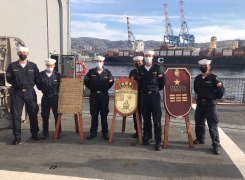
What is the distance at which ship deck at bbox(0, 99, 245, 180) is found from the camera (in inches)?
130

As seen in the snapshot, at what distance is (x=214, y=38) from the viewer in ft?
228

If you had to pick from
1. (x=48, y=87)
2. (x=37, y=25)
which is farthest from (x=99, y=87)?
(x=37, y=25)

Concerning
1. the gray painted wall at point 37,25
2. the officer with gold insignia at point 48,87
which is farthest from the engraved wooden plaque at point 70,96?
the gray painted wall at point 37,25

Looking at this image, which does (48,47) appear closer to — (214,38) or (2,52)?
(2,52)

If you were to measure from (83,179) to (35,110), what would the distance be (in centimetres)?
219

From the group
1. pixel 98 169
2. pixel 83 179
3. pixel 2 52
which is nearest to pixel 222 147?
pixel 98 169

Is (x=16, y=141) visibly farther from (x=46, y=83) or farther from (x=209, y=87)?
(x=209, y=87)

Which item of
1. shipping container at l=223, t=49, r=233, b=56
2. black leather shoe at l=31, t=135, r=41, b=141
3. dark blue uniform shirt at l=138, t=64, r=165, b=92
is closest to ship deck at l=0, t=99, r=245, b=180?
black leather shoe at l=31, t=135, r=41, b=141

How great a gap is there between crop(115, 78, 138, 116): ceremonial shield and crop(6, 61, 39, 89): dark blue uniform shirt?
180 cm

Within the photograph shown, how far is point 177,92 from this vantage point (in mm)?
4438

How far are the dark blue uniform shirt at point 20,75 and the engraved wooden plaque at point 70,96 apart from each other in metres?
0.65

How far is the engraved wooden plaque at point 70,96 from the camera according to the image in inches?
182

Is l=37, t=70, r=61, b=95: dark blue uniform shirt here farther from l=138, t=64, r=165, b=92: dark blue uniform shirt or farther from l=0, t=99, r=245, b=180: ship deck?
l=138, t=64, r=165, b=92: dark blue uniform shirt

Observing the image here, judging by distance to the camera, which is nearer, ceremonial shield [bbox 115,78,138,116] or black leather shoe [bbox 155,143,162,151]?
black leather shoe [bbox 155,143,162,151]
